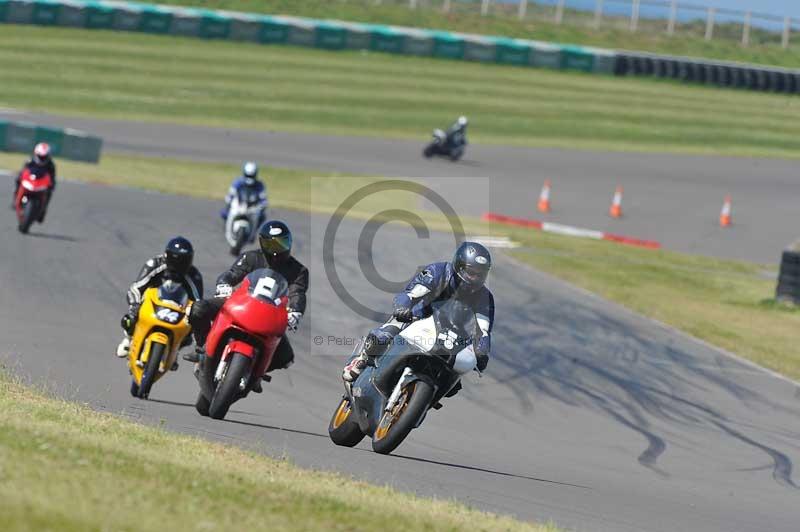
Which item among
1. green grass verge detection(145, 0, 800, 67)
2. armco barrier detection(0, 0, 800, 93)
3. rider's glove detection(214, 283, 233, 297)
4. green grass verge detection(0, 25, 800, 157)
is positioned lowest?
rider's glove detection(214, 283, 233, 297)

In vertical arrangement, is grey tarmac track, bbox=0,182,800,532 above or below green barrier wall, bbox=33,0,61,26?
below

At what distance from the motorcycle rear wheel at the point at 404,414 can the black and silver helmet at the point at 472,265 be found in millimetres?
851

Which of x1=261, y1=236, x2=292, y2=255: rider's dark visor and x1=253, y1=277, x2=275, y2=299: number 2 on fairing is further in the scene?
x1=261, y1=236, x2=292, y2=255: rider's dark visor

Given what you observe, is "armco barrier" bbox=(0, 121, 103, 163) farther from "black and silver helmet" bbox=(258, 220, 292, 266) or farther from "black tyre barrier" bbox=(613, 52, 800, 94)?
"black tyre barrier" bbox=(613, 52, 800, 94)

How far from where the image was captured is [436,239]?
26.2 meters

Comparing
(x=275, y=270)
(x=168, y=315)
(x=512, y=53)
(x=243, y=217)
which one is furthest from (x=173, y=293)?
(x=512, y=53)

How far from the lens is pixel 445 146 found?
38125mm

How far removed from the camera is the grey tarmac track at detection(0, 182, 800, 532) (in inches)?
381

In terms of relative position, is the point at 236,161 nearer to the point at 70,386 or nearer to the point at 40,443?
the point at 70,386

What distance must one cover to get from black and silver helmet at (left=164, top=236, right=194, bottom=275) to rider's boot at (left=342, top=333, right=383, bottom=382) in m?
2.12

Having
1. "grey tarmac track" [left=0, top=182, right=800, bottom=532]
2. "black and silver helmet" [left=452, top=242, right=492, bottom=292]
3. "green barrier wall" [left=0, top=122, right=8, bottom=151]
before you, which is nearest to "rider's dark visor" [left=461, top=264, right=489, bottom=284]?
"black and silver helmet" [left=452, top=242, right=492, bottom=292]

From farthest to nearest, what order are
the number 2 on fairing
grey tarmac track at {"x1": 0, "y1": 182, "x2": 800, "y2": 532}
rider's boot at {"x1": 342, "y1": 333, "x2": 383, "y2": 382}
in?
1. the number 2 on fairing
2. rider's boot at {"x1": 342, "y1": 333, "x2": 383, "y2": 382}
3. grey tarmac track at {"x1": 0, "y1": 182, "x2": 800, "y2": 532}

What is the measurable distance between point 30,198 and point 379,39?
35225 millimetres

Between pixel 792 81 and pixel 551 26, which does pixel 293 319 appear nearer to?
pixel 792 81
